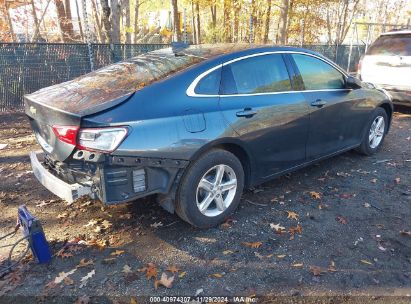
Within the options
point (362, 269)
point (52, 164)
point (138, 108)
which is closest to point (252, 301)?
point (362, 269)

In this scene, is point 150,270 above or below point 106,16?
below

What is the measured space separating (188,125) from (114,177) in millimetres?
773

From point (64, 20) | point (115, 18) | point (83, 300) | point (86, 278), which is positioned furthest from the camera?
point (64, 20)

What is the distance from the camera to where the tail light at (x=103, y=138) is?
274 cm

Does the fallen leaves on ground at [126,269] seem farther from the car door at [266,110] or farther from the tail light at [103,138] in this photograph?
the car door at [266,110]

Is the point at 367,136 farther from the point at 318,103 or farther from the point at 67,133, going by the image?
the point at 67,133

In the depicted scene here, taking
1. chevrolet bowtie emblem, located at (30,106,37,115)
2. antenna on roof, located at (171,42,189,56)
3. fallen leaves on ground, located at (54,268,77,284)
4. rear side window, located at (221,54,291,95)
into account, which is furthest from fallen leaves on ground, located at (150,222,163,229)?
antenna on roof, located at (171,42,189,56)

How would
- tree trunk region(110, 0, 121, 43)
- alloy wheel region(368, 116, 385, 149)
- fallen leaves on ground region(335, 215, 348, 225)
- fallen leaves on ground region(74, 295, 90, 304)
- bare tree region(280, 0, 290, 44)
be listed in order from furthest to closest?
bare tree region(280, 0, 290, 44), tree trunk region(110, 0, 121, 43), alloy wheel region(368, 116, 385, 149), fallen leaves on ground region(335, 215, 348, 225), fallen leaves on ground region(74, 295, 90, 304)

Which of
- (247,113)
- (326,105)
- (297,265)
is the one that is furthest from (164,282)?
(326,105)

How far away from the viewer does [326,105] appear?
14.3 ft

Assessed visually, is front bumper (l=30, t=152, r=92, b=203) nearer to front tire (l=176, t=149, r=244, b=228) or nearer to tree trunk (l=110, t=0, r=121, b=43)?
front tire (l=176, t=149, r=244, b=228)

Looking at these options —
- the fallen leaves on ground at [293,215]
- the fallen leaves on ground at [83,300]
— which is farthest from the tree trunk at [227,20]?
the fallen leaves on ground at [83,300]

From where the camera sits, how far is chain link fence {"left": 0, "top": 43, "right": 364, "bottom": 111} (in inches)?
308

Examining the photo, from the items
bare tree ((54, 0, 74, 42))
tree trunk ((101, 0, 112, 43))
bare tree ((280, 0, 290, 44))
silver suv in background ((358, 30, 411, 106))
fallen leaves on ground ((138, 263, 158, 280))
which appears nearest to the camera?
fallen leaves on ground ((138, 263, 158, 280))
